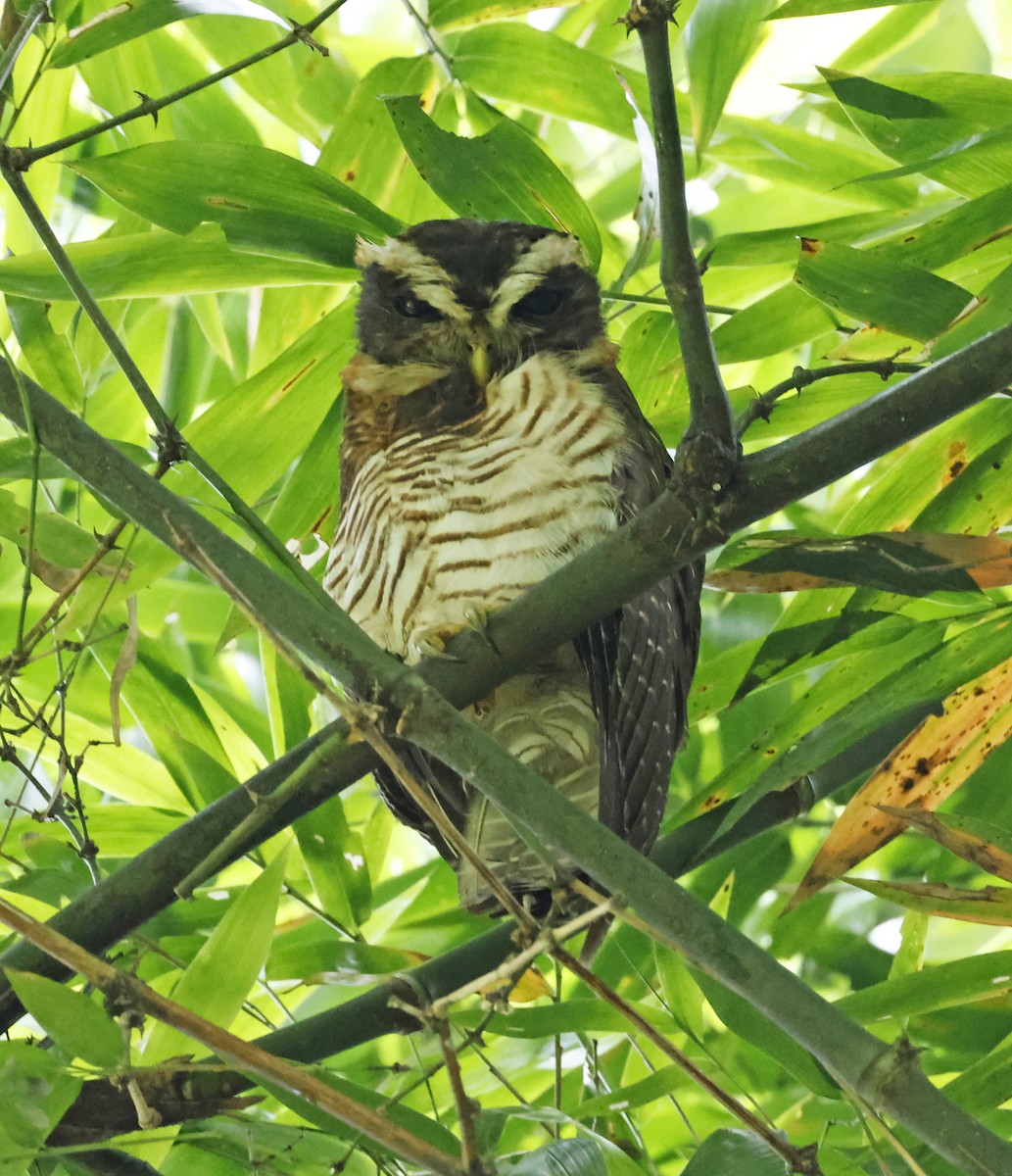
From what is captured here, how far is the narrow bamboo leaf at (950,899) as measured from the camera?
120 centimetres

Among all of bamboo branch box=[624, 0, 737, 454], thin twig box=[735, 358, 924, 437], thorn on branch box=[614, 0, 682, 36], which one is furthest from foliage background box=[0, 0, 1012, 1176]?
thorn on branch box=[614, 0, 682, 36]

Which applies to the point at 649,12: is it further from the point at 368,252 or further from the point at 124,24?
the point at 368,252

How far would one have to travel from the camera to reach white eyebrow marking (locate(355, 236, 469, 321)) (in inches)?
72.7

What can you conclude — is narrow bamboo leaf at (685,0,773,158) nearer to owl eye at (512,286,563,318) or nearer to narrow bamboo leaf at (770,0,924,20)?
narrow bamboo leaf at (770,0,924,20)

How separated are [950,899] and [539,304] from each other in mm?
1024

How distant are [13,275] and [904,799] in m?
1.04

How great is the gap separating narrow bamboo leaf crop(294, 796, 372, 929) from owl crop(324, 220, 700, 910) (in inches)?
4.9

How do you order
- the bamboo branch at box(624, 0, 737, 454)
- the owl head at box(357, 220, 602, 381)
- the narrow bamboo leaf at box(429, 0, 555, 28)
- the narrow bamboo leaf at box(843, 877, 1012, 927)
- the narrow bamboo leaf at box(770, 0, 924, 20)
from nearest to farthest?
the bamboo branch at box(624, 0, 737, 454) < the narrow bamboo leaf at box(843, 877, 1012, 927) < the narrow bamboo leaf at box(770, 0, 924, 20) < the narrow bamboo leaf at box(429, 0, 555, 28) < the owl head at box(357, 220, 602, 381)

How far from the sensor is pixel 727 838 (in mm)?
1471

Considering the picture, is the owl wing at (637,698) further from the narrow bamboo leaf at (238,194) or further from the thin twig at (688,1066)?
the thin twig at (688,1066)

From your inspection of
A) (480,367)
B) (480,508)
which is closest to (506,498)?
(480,508)

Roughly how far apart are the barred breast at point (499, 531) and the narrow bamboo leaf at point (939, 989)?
0.50m

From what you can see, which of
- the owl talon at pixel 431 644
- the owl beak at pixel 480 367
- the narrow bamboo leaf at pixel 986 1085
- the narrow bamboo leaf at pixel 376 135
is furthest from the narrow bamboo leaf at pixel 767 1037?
the narrow bamboo leaf at pixel 376 135

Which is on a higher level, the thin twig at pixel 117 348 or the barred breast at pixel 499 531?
Result: the barred breast at pixel 499 531
